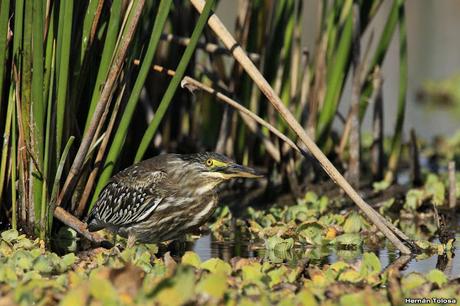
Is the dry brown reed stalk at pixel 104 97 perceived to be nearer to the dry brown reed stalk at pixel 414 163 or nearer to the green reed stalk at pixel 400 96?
the green reed stalk at pixel 400 96

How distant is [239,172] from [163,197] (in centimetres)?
64

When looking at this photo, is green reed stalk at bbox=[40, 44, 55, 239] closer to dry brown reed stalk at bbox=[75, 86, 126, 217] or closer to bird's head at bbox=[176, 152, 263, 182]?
dry brown reed stalk at bbox=[75, 86, 126, 217]

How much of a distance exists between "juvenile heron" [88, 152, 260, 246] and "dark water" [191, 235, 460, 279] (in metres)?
0.36

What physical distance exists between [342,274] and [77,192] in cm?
272

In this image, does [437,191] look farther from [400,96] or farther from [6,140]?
[6,140]

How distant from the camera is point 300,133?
744cm

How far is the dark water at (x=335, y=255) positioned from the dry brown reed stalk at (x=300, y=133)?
0.20 metres

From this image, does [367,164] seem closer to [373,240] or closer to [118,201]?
[373,240]

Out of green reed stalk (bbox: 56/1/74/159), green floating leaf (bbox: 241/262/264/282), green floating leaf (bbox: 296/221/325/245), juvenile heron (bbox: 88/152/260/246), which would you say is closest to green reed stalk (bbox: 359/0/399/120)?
green floating leaf (bbox: 296/221/325/245)

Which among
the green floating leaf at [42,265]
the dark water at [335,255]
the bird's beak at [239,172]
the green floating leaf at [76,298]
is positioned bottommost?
the dark water at [335,255]

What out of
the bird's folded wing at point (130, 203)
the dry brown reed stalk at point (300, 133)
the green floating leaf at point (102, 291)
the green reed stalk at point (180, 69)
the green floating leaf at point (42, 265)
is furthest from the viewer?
the bird's folded wing at point (130, 203)

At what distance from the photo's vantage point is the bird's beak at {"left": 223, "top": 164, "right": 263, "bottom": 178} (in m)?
7.76

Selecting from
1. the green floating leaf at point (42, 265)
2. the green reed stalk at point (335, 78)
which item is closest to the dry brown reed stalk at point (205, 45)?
the green reed stalk at point (335, 78)

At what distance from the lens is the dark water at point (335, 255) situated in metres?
7.52
